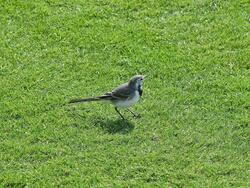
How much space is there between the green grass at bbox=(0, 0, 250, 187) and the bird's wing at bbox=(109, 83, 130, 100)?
41cm

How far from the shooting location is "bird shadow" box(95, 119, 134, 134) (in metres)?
13.2

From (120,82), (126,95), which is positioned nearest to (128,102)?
(126,95)

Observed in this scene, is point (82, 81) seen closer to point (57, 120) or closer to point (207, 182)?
point (57, 120)

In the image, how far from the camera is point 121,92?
13.4 metres

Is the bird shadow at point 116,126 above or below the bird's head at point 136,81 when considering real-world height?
below

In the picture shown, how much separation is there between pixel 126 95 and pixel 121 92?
0.35 ft

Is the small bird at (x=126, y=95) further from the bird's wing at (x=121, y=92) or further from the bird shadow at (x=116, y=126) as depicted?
the bird shadow at (x=116, y=126)

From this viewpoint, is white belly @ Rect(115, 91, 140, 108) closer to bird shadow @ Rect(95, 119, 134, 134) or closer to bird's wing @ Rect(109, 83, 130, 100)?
bird's wing @ Rect(109, 83, 130, 100)

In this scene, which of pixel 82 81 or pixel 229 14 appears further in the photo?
pixel 229 14

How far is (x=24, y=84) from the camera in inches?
571

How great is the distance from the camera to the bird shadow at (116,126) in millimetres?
13219

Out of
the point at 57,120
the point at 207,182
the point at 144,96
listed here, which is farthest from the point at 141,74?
the point at 207,182

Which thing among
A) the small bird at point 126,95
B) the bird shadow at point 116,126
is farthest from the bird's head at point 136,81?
the bird shadow at point 116,126

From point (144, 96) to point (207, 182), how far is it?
2592mm
